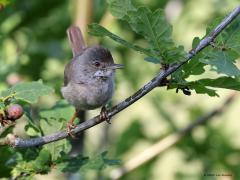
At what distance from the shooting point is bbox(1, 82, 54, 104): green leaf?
3010 millimetres

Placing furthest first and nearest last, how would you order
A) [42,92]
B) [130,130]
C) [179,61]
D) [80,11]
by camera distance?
[130,130] → [80,11] → [42,92] → [179,61]

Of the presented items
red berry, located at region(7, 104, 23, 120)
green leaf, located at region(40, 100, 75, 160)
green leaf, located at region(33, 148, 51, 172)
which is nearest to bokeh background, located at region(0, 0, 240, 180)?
green leaf, located at region(40, 100, 75, 160)

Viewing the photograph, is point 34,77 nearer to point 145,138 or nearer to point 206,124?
point 145,138

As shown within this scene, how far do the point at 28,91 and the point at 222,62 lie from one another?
3.33 ft

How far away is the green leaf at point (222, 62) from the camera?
265 cm

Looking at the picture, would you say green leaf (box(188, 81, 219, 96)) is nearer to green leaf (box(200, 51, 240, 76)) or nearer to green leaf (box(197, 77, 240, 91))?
green leaf (box(197, 77, 240, 91))

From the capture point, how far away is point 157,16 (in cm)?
274

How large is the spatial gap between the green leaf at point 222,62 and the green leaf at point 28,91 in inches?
34.3

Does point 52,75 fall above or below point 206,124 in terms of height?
above

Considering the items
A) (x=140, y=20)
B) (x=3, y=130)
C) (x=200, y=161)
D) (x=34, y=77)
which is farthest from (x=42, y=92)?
(x=200, y=161)

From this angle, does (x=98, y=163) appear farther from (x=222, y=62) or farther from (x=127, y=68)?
(x=127, y=68)

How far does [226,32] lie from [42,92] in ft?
3.24

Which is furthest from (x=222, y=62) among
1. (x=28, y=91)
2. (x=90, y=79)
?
(x=90, y=79)

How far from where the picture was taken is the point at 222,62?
271 cm
